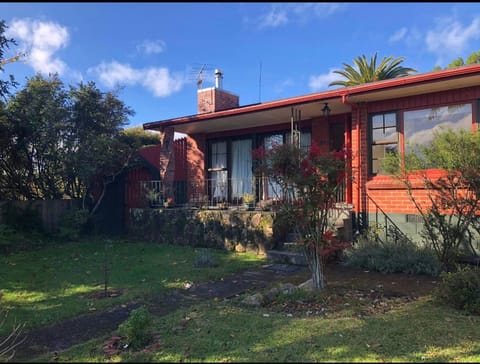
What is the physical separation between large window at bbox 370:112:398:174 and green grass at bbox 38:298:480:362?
4.87 meters

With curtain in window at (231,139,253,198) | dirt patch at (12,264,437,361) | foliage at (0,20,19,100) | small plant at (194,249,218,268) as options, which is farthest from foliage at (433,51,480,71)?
foliage at (0,20,19,100)

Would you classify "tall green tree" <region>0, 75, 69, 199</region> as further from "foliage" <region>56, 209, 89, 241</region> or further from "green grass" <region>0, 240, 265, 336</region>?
"green grass" <region>0, 240, 265, 336</region>

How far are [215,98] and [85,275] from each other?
8234 mm

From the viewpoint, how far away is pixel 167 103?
18.7m

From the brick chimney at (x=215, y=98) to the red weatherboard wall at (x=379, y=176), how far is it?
224 inches

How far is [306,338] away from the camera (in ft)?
12.1

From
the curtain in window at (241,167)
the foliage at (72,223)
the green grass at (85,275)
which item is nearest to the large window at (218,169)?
the curtain in window at (241,167)

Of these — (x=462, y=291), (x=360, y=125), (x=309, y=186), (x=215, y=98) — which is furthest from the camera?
(x=215, y=98)

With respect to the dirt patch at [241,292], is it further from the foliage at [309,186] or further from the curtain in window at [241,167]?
the curtain in window at [241,167]

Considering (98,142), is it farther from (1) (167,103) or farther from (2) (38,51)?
(1) (167,103)

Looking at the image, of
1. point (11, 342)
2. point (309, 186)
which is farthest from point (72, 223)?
point (309, 186)

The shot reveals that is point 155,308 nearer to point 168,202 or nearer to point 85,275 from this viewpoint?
point 85,275

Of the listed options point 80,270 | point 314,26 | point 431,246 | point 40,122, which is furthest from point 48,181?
point 431,246

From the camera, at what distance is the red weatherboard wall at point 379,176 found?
8.07 m
